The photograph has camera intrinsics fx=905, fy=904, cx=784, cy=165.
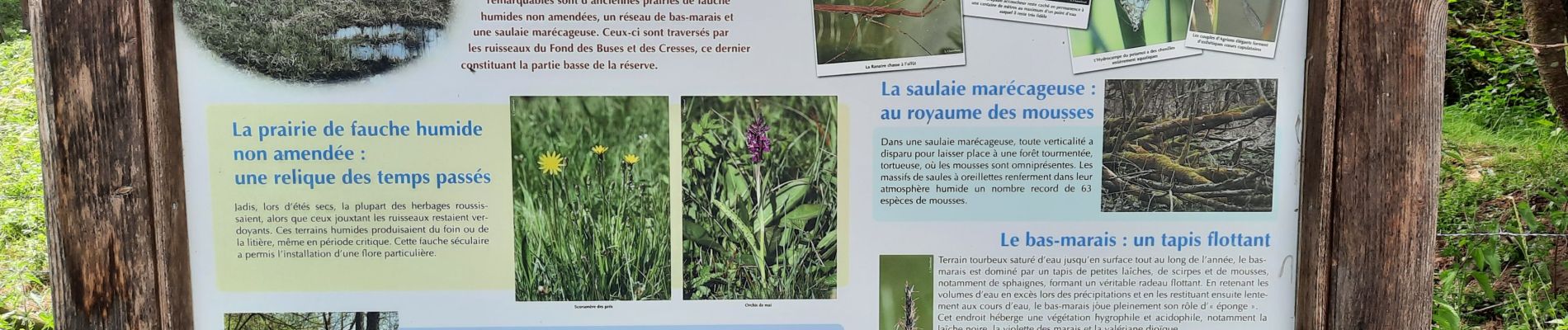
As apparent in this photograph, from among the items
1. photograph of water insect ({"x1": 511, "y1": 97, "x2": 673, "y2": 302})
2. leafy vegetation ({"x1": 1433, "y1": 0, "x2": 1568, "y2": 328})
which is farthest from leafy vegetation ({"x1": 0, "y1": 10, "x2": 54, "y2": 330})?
leafy vegetation ({"x1": 1433, "y1": 0, "x2": 1568, "y2": 328})

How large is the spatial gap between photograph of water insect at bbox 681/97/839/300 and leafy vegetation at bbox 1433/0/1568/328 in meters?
1.93

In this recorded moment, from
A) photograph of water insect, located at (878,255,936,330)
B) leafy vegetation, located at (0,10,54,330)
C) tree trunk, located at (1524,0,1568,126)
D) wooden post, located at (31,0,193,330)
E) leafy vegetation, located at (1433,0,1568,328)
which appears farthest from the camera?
leafy vegetation, located at (0,10,54,330)

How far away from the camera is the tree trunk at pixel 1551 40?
320 cm

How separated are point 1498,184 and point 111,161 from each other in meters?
5.38

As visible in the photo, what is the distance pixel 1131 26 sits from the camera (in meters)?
1.75

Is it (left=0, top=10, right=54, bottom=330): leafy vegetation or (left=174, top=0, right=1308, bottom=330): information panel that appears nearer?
(left=174, top=0, right=1308, bottom=330): information panel

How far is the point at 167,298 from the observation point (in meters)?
1.81

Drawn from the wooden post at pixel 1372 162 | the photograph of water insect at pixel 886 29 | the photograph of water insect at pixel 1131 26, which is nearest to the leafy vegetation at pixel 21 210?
the photograph of water insect at pixel 886 29

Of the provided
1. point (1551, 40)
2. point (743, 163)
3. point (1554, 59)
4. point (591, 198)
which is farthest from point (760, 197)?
point (1554, 59)

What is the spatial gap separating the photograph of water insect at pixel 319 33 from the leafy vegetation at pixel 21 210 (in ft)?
4.48

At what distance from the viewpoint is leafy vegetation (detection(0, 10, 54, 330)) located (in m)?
3.49

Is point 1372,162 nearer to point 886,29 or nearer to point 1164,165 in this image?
point 1164,165

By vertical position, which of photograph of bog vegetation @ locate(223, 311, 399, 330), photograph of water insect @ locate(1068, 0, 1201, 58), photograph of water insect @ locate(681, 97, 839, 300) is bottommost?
photograph of bog vegetation @ locate(223, 311, 399, 330)

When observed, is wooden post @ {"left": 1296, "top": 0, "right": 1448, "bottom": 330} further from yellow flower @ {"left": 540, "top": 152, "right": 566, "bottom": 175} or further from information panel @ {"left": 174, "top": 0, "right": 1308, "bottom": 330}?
yellow flower @ {"left": 540, "top": 152, "right": 566, "bottom": 175}
